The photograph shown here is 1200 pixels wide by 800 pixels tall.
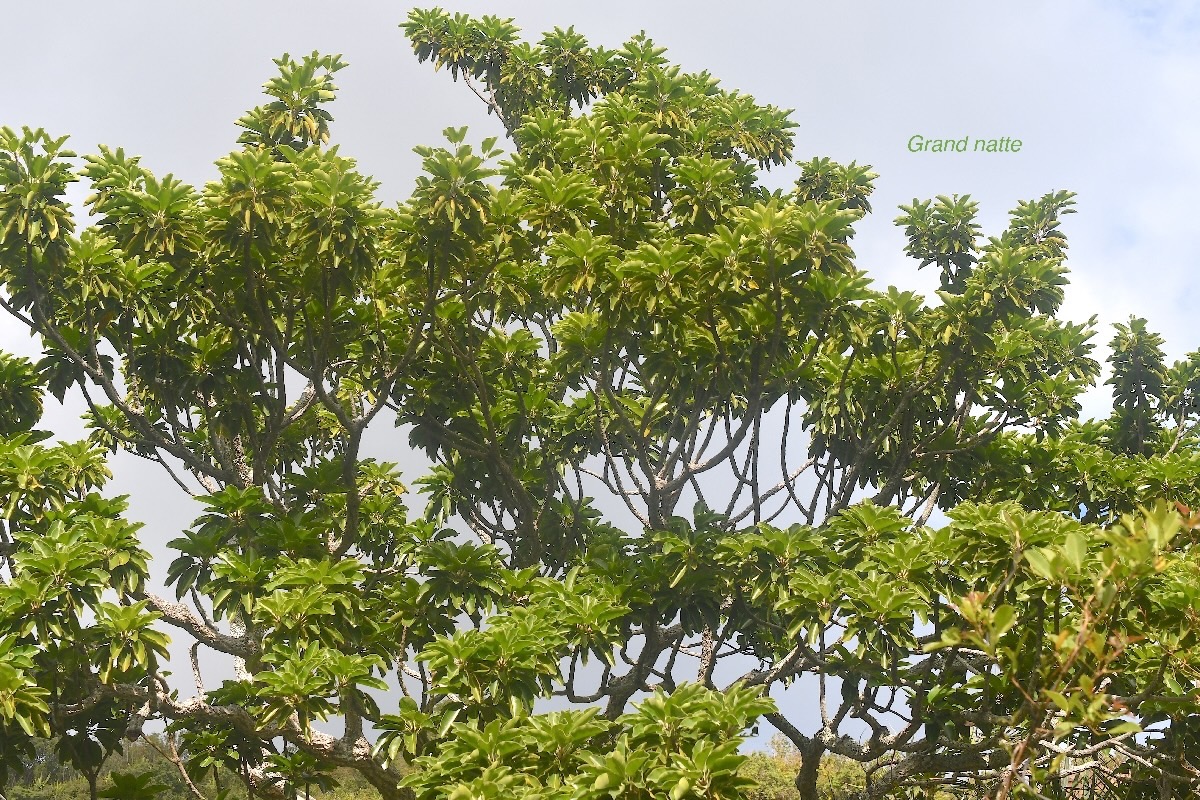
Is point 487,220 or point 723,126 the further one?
point 723,126

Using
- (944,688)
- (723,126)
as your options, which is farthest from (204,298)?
(944,688)

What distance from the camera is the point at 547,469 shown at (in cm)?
1316

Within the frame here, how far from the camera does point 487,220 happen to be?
10805 millimetres

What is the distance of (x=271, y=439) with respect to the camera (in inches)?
486

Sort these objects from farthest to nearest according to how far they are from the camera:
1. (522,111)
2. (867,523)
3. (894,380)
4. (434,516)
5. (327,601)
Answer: (522,111)
(434,516)
(894,380)
(867,523)
(327,601)

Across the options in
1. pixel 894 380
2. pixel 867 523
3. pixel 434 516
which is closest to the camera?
pixel 867 523

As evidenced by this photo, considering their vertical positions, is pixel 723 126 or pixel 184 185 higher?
pixel 723 126

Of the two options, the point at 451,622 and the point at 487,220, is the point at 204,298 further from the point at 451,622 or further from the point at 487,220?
the point at 451,622

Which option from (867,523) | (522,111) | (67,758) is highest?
(522,111)

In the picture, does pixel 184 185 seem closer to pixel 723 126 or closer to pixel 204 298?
pixel 204 298

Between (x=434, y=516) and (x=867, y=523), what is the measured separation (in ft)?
18.5

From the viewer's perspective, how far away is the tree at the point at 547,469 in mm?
9695

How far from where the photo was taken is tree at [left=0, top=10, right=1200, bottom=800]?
970 cm

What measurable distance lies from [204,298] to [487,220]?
3.19 metres
